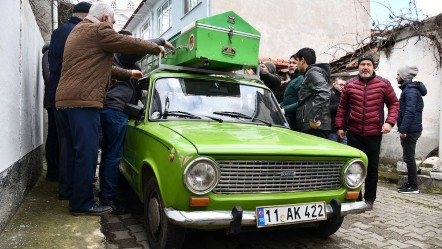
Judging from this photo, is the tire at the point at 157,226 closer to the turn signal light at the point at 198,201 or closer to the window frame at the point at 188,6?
the turn signal light at the point at 198,201

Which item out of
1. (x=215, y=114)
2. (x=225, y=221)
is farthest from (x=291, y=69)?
(x=225, y=221)

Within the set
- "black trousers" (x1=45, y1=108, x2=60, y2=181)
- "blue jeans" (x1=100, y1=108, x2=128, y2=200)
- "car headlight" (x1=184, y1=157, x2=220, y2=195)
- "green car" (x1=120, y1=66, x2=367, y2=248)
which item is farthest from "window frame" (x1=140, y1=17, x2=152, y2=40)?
"car headlight" (x1=184, y1=157, x2=220, y2=195)

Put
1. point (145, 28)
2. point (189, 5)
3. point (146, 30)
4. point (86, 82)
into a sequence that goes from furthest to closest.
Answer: point (145, 28), point (146, 30), point (189, 5), point (86, 82)

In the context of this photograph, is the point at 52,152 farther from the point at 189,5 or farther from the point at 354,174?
the point at 189,5

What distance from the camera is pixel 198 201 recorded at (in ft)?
8.66

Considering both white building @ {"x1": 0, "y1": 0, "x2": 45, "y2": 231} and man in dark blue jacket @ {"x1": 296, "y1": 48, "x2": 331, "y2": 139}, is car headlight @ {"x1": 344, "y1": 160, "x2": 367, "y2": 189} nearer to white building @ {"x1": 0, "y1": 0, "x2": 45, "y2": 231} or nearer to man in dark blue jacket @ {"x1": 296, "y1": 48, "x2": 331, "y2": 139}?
man in dark blue jacket @ {"x1": 296, "y1": 48, "x2": 331, "y2": 139}

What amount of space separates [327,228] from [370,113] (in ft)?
5.60

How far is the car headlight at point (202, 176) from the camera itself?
261 centimetres

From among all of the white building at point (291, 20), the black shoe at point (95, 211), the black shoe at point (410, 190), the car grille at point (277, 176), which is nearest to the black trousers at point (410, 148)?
the black shoe at point (410, 190)

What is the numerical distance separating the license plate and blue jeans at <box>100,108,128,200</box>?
6.13ft

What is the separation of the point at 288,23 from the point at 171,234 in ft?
42.8

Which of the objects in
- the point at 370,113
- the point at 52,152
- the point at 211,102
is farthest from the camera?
the point at 52,152

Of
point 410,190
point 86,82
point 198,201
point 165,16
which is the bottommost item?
point 410,190

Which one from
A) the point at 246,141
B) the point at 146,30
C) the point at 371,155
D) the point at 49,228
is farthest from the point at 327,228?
the point at 146,30
